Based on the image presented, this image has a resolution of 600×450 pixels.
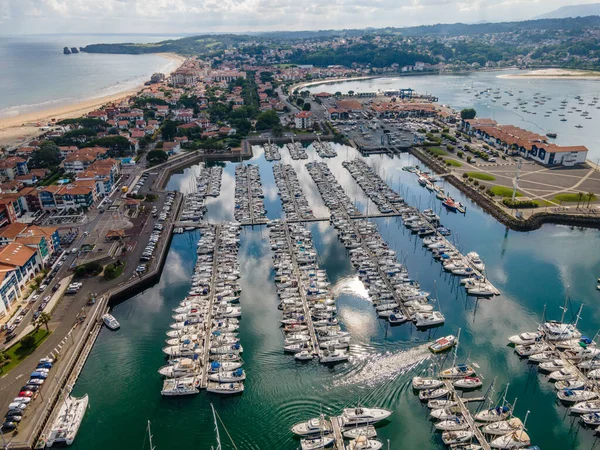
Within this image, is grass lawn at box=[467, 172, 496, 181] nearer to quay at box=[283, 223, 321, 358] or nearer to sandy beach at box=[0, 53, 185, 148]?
quay at box=[283, 223, 321, 358]

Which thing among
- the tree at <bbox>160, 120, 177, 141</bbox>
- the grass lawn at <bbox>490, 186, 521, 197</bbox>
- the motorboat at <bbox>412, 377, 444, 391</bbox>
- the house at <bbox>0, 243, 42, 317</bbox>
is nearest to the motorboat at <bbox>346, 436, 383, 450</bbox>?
the motorboat at <bbox>412, 377, 444, 391</bbox>

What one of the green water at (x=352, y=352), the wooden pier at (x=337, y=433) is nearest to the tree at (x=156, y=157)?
the green water at (x=352, y=352)

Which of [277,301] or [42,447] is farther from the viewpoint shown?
[277,301]

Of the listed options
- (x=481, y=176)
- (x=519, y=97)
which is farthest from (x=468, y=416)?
(x=519, y=97)

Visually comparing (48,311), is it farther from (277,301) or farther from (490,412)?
(490,412)

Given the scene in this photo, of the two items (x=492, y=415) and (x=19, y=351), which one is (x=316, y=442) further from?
(x=19, y=351)

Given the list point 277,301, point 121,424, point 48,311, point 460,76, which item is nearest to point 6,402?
point 121,424

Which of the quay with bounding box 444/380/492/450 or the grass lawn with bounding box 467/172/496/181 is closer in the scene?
the quay with bounding box 444/380/492/450
